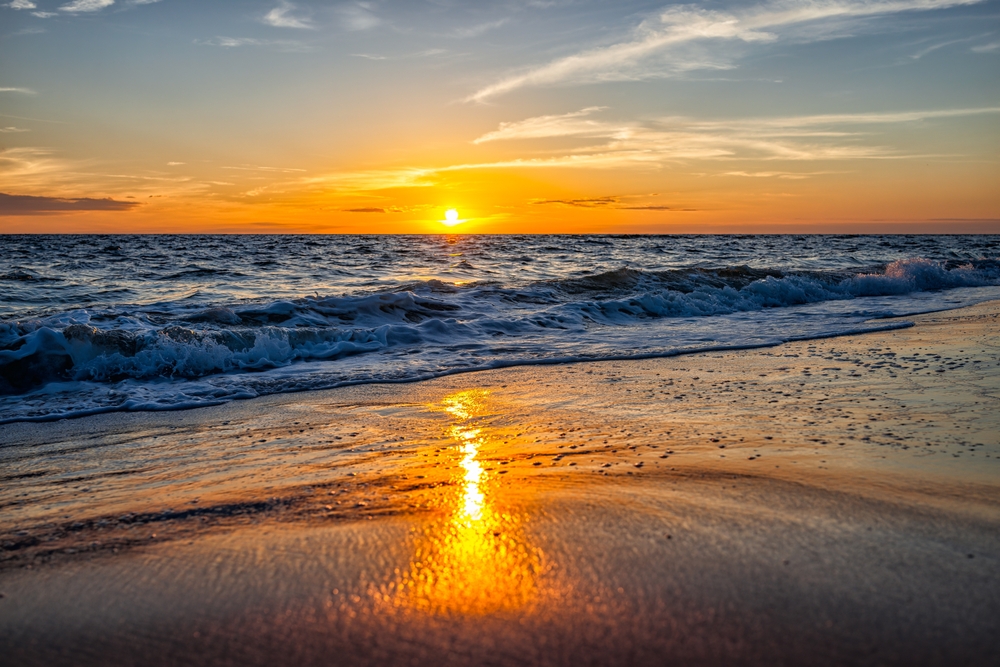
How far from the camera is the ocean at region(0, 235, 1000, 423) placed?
263 inches

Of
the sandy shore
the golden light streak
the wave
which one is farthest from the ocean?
the golden light streak

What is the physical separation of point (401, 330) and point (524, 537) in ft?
23.2

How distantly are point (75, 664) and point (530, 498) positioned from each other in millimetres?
1686

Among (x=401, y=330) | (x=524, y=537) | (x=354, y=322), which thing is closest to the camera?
(x=524, y=537)

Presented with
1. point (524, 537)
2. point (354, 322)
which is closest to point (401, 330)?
point (354, 322)

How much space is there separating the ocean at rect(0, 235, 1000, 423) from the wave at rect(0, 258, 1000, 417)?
1.0 inches

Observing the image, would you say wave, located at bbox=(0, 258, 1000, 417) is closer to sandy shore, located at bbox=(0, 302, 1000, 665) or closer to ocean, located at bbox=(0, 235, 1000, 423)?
ocean, located at bbox=(0, 235, 1000, 423)

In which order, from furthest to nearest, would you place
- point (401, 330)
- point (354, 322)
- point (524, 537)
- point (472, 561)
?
1. point (354, 322)
2. point (401, 330)
3. point (524, 537)
4. point (472, 561)

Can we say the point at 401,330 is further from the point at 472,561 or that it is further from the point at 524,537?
the point at 472,561

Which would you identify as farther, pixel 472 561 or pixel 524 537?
pixel 524 537

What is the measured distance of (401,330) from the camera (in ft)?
30.5

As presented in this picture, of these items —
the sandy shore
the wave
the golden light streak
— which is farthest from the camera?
the wave

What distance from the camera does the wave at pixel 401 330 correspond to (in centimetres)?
698

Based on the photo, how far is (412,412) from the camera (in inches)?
196
